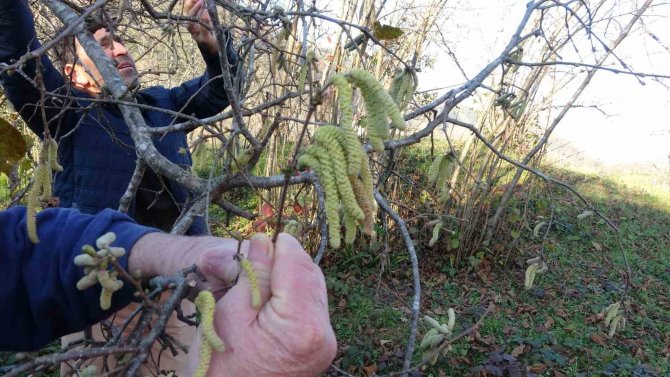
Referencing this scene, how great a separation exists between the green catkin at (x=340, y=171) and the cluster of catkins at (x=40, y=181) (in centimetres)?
68

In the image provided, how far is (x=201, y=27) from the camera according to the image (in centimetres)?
202

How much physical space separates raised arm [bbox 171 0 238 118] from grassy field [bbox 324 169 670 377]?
1542 mm

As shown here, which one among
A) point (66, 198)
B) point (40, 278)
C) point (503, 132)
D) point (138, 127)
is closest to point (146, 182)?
point (66, 198)

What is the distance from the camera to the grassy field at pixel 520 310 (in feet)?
11.2

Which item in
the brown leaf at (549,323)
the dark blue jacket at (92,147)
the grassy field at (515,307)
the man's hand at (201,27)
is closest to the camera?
the man's hand at (201,27)

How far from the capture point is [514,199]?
509cm

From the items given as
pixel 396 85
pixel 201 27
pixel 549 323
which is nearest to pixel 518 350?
pixel 549 323

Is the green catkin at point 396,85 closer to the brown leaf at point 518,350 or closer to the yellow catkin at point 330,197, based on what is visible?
the yellow catkin at point 330,197

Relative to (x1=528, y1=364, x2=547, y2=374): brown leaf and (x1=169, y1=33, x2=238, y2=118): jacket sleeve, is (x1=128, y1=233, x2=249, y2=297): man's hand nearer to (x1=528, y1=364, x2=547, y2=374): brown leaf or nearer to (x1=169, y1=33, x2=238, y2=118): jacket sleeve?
(x1=169, y1=33, x2=238, y2=118): jacket sleeve

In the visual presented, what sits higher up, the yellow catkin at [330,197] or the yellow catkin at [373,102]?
the yellow catkin at [373,102]

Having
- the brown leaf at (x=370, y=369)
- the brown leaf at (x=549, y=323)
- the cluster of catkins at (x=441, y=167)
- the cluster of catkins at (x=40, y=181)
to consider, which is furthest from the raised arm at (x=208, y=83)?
the brown leaf at (x=549, y=323)

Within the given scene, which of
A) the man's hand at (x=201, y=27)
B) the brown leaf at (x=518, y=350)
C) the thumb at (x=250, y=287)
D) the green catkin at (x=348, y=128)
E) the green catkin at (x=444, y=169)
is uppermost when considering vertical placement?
the man's hand at (x=201, y=27)

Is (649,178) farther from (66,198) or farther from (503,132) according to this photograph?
(66,198)

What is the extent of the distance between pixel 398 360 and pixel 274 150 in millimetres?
2369
